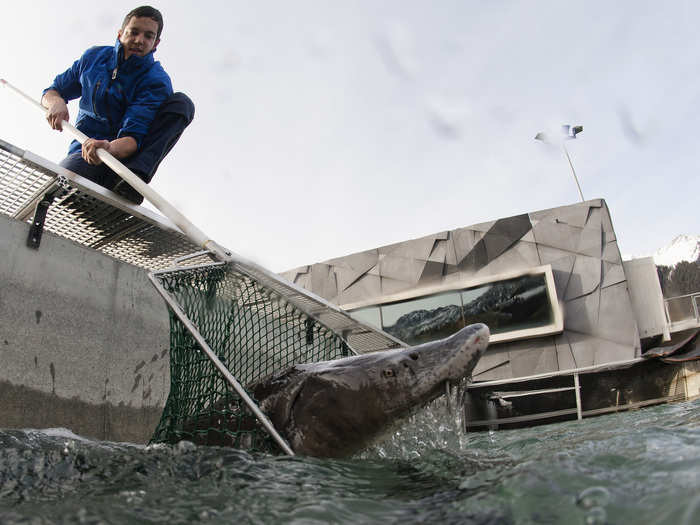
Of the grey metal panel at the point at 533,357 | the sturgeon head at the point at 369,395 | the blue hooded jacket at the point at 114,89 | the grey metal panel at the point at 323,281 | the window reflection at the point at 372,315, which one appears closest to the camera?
the sturgeon head at the point at 369,395

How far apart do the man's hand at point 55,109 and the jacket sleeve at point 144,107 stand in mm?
375

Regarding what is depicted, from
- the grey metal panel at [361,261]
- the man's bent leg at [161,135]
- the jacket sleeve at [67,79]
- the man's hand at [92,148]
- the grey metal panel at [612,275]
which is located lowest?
the man's hand at [92,148]

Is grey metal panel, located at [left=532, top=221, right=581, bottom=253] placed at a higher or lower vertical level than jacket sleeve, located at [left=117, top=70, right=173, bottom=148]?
higher

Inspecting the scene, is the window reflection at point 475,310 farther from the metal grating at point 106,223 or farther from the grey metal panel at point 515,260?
the metal grating at point 106,223

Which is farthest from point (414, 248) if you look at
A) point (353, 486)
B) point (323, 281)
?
point (353, 486)

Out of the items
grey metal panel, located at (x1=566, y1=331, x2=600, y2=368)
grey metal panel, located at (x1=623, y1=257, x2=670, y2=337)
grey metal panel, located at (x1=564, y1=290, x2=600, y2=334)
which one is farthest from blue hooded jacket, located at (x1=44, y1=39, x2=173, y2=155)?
grey metal panel, located at (x1=623, y1=257, x2=670, y2=337)

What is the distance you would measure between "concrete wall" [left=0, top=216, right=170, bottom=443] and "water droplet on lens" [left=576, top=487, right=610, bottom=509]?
2.73m

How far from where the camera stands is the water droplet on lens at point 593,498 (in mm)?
1117

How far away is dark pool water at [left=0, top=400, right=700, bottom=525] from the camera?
1156 mm

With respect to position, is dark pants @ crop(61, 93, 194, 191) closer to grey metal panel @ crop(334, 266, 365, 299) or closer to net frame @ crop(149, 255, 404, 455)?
net frame @ crop(149, 255, 404, 455)

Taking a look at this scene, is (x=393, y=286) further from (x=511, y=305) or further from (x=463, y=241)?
(x=511, y=305)

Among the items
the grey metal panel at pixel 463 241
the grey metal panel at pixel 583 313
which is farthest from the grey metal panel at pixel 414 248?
the grey metal panel at pixel 583 313

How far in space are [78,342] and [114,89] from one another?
1.79m

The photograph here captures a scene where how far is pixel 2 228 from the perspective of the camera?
289 cm
